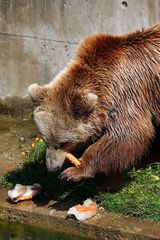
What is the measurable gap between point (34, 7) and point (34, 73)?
954mm

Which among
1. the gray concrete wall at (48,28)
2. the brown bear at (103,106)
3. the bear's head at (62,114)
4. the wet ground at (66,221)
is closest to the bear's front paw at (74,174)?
the brown bear at (103,106)

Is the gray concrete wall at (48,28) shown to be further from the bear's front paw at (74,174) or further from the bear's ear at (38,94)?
the bear's front paw at (74,174)

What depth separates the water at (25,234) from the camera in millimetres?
6738

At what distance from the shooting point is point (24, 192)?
7324 mm

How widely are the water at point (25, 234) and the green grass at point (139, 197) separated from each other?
0.52 meters

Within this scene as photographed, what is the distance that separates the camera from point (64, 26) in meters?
10.2

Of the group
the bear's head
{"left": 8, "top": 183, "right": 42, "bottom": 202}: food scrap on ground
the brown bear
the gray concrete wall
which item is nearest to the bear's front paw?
the brown bear

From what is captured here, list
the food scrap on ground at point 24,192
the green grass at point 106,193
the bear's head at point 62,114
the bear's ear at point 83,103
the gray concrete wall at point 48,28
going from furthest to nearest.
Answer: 1. the gray concrete wall at point 48,28
2. the food scrap on ground at point 24,192
3. the green grass at point 106,193
4. the bear's head at point 62,114
5. the bear's ear at point 83,103

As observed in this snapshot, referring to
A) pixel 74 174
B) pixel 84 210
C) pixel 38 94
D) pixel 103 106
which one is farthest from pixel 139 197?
pixel 38 94

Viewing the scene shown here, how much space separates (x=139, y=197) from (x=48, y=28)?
13.0ft

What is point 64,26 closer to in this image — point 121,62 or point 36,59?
point 36,59

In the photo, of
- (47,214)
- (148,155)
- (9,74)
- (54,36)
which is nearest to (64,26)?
(54,36)

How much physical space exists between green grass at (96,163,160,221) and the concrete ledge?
3.9 inches

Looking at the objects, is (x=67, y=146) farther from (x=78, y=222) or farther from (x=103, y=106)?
(x=78, y=222)
